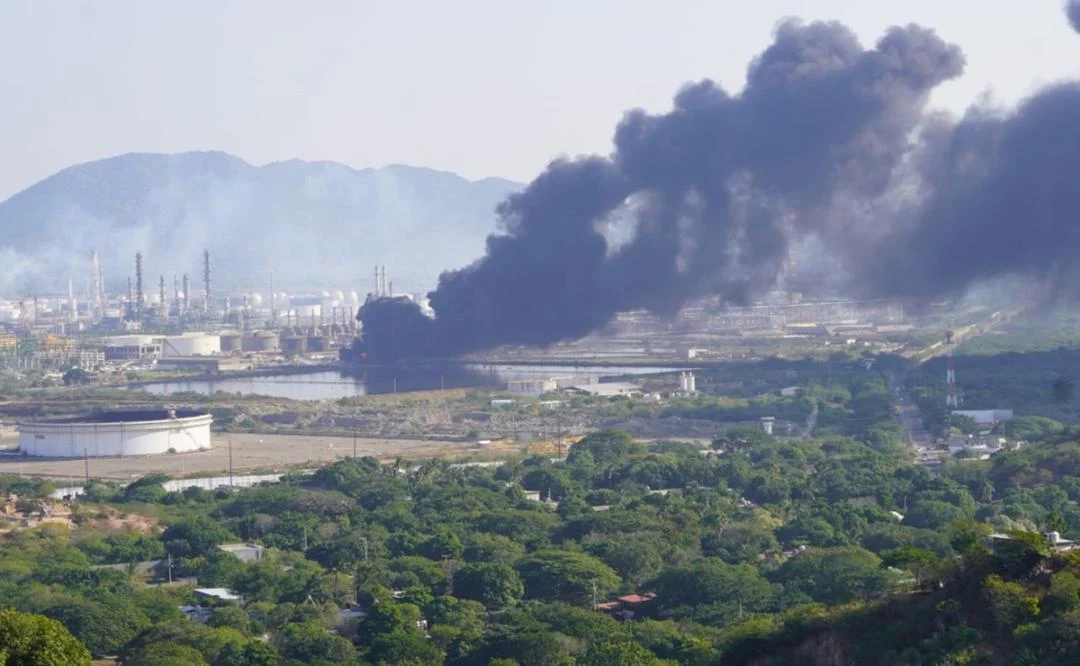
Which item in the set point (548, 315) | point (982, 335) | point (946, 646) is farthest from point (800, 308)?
point (946, 646)

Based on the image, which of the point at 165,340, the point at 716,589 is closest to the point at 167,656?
the point at 716,589

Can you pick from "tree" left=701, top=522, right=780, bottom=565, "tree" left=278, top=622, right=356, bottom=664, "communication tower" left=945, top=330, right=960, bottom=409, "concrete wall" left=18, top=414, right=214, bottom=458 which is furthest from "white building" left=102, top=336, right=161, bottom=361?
"tree" left=278, top=622, right=356, bottom=664

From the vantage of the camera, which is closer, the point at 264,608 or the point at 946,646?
the point at 946,646

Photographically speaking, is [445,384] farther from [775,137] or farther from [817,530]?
[817,530]

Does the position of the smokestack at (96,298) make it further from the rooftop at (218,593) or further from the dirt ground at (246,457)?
the rooftop at (218,593)

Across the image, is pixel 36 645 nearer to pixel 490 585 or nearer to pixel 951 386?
pixel 490 585

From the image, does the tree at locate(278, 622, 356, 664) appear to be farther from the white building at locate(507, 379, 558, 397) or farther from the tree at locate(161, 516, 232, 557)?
the white building at locate(507, 379, 558, 397)

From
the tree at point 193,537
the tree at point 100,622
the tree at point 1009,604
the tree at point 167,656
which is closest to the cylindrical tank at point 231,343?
the tree at point 193,537

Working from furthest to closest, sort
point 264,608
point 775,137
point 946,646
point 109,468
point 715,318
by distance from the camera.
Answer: point 715,318, point 775,137, point 109,468, point 264,608, point 946,646
